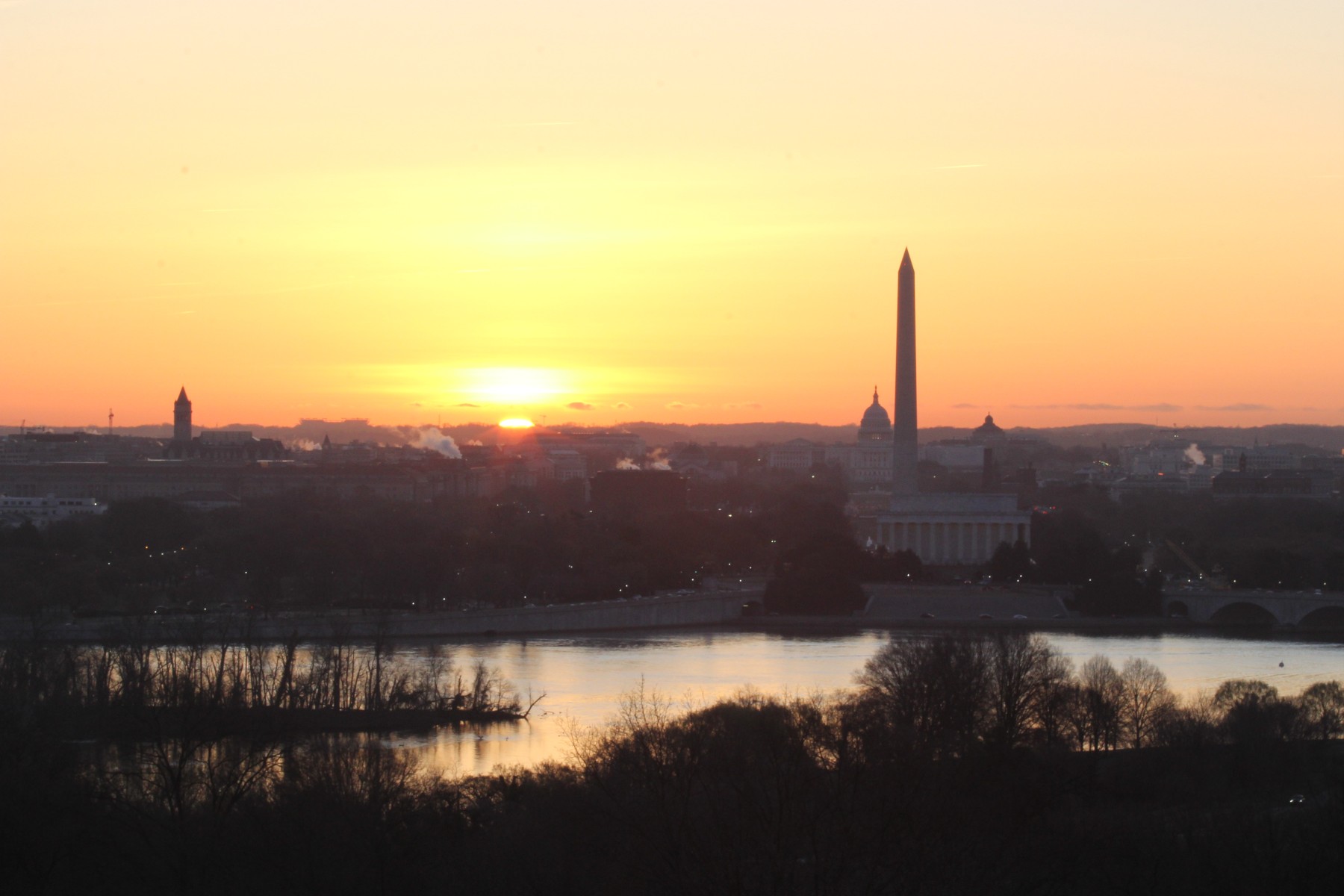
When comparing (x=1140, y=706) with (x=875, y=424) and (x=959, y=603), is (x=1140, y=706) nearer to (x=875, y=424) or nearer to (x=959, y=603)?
(x=959, y=603)

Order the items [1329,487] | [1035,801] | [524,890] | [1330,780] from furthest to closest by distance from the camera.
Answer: [1329,487], [1330,780], [1035,801], [524,890]

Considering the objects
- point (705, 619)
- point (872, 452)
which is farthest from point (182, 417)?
A: point (705, 619)

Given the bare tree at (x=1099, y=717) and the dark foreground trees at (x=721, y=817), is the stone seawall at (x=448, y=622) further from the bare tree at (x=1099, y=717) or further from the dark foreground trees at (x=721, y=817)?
the bare tree at (x=1099, y=717)

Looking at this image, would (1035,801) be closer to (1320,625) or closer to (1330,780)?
(1330,780)

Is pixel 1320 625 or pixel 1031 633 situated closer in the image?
pixel 1031 633

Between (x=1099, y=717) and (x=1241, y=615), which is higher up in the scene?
(x=1099, y=717)

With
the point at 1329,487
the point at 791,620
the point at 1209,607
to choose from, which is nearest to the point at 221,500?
the point at 791,620

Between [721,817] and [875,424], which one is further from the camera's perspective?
[875,424]

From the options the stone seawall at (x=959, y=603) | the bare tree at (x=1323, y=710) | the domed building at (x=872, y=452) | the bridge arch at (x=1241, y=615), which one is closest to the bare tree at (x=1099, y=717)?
the bare tree at (x=1323, y=710)
